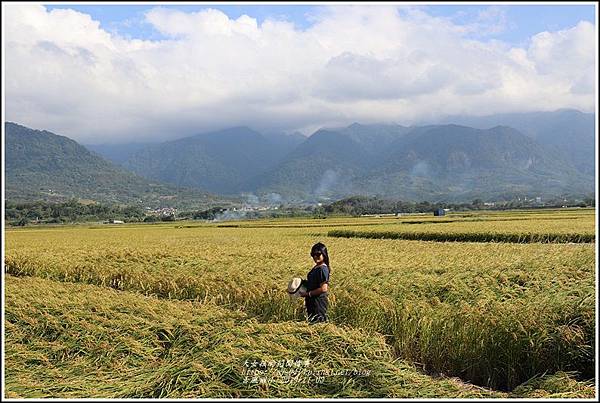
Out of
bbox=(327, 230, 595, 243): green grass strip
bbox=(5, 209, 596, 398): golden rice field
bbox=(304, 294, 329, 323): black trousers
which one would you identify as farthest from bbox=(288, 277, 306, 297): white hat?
bbox=(327, 230, 595, 243): green grass strip

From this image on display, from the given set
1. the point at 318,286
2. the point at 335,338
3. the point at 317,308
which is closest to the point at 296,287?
the point at 318,286

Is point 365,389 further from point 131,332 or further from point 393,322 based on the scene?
point 131,332

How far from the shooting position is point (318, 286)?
6770 mm

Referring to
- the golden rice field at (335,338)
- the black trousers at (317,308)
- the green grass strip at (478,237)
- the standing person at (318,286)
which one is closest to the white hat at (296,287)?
the standing person at (318,286)

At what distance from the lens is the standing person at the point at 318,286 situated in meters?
6.70

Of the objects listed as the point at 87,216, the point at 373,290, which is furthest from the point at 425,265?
the point at 87,216

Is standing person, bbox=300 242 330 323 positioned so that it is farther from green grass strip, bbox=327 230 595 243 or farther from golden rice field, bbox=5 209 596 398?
green grass strip, bbox=327 230 595 243

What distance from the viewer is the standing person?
22.0ft

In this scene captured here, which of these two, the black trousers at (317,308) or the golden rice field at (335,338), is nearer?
the golden rice field at (335,338)

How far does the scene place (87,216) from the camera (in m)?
93.8

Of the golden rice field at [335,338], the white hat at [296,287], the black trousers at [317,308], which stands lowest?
the golden rice field at [335,338]

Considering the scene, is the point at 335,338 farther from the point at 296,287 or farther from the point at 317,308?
the point at 296,287

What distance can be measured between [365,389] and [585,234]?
60.3 feet

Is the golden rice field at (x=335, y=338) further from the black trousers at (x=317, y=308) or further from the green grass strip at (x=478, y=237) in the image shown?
the green grass strip at (x=478, y=237)
